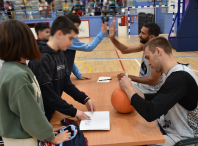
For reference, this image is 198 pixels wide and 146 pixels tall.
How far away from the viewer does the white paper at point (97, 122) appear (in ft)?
4.17

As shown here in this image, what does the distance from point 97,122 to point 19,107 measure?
0.60 metres

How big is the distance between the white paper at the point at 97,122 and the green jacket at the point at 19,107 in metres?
0.35

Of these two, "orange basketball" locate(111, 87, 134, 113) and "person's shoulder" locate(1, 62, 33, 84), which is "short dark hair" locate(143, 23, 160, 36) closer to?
"orange basketball" locate(111, 87, 134, 113)

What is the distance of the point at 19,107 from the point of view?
92cm

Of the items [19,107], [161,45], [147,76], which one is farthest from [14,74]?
[147,76]

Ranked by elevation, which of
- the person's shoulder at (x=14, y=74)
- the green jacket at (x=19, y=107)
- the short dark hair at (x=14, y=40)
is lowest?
the green jacket at (x=19, y=107)

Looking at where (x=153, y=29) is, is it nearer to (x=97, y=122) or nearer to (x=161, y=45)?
(x=161, y=45)

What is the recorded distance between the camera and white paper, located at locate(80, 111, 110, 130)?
127 centimetres

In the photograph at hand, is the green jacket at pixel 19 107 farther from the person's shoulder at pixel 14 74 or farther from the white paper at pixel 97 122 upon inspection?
the white paper at pixel 97 122

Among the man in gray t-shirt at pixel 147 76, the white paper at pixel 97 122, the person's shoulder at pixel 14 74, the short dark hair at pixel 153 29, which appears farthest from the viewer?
the short dark hair at pixel 153 29

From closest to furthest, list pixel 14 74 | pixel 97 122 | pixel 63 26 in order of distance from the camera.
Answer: pixel 14 74 → pixel 97 122 → pixel 63 26

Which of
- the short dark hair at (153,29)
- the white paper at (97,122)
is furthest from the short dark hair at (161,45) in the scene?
the short dark hair at (153,29)

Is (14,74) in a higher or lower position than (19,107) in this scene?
higher

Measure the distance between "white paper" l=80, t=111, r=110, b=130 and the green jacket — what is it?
348 millimetres
